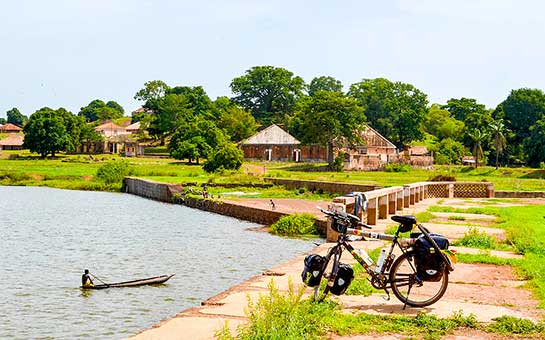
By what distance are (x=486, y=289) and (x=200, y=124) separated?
89.6 metres

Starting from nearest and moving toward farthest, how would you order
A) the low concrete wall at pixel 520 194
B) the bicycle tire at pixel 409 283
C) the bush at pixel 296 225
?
the bicycle tire at pixel 409 283 < the bush at pixel 296 225 < the low concrete wall at pixel 520 194

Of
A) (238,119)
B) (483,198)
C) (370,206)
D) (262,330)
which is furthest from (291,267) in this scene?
(238,119)

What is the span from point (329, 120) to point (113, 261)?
227 feet

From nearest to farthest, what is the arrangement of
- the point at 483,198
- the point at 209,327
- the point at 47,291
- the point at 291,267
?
the point at 209,327 < the point at 291,267 < the point at 47,291 < the point at 483,198

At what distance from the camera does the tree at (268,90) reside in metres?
153

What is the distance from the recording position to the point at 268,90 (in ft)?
506

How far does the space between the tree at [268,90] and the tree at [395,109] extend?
76.7 feet

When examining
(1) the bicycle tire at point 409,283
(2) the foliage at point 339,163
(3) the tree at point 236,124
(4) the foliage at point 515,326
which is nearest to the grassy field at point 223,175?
(2) the foliage at point 339,163

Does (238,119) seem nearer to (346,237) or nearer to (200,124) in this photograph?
(200,124)

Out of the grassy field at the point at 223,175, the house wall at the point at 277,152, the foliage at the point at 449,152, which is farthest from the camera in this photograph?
the foliage at the point at 449,152

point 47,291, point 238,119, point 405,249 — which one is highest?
point 238,119

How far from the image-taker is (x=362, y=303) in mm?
11133

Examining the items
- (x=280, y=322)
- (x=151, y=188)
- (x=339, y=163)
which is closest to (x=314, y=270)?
(x=280, y=322)

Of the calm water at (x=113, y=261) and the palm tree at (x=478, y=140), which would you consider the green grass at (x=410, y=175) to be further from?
the calm water at (x=113, y=261)
